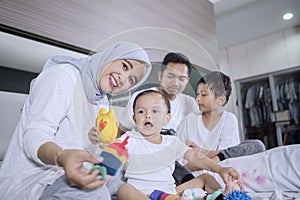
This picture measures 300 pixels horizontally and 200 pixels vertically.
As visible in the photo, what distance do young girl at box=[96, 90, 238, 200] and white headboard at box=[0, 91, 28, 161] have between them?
1.66 ft

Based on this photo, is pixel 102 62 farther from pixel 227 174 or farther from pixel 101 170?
pixel 227 174

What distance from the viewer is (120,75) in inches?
21.5

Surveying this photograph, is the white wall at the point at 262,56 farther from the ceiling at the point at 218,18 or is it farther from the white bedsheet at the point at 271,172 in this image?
the white bedsheet at the point at 271,172

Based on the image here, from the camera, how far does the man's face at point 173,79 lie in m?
0.57

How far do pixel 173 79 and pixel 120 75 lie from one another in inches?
4.7

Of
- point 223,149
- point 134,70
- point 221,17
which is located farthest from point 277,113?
point 134,70

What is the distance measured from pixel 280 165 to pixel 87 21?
882mm

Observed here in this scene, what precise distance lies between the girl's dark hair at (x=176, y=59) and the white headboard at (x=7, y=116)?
580 millimetres

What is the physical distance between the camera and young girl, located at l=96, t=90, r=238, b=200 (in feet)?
1.63

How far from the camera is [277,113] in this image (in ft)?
9.35

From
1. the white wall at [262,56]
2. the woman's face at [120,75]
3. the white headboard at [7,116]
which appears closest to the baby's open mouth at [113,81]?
the woman's face at [120,75]

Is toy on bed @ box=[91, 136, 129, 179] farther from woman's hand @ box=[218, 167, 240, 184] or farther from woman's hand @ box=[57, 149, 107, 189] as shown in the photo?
woman's hand @ box=[218, 167, 240, 184]

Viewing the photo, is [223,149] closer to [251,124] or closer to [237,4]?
[237,4]

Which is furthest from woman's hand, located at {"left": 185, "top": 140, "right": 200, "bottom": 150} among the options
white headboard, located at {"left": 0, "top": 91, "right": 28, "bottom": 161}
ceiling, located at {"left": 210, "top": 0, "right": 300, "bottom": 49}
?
ceiling, located at {"left": 210, "top": 0, "right": 300, "bottom": 49}
